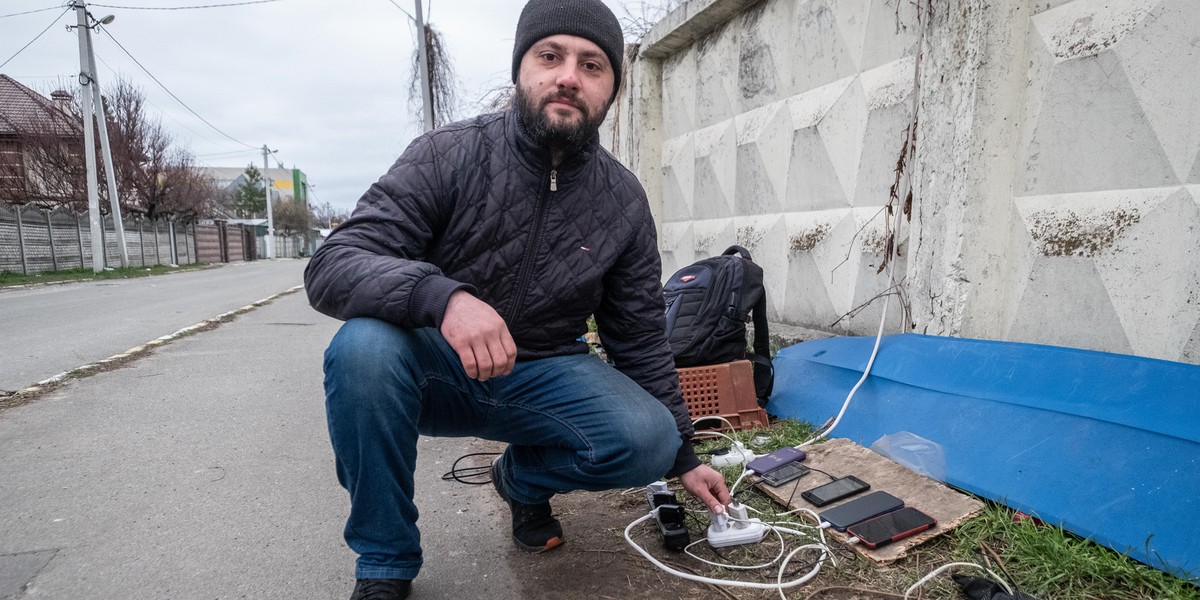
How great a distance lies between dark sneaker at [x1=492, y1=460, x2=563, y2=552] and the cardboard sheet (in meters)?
→ 0.87

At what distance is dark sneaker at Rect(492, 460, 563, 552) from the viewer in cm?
209

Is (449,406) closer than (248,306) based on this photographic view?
Yes

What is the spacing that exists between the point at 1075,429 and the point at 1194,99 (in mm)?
1296

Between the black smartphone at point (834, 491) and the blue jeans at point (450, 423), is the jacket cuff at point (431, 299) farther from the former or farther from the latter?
the black smartphone at point (834, 491)

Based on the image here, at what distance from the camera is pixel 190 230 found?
1177 inches

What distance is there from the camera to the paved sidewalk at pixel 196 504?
1893 millimetres

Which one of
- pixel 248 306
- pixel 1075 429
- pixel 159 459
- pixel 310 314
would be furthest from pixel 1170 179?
pixel 248 306

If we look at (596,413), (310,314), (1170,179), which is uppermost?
(1170,179)

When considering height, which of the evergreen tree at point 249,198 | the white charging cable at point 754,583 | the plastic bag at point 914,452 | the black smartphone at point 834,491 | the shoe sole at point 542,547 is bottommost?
the shoe sole at point 542,547

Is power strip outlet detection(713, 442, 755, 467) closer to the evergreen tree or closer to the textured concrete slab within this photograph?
the textured concrete slab

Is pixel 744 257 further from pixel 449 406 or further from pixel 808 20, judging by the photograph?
pixel 449 406

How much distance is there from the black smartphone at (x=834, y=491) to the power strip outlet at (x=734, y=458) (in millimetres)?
393

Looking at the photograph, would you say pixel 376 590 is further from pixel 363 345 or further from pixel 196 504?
pixel 196 504

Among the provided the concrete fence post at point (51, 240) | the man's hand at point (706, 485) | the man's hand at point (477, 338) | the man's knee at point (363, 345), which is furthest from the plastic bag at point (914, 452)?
the concrete fence post at point (51, 240)
